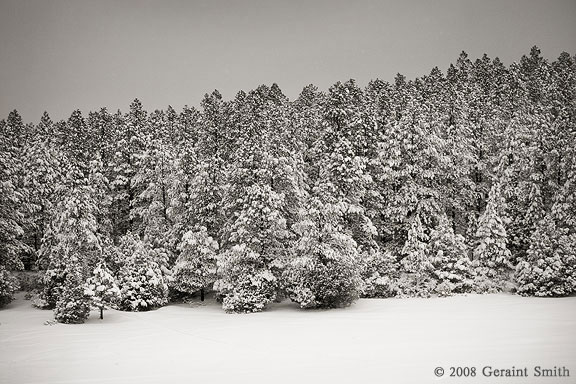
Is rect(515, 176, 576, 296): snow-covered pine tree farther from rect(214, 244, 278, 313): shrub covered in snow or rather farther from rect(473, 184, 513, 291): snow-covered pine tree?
rect(214, 244, 278, 313): shrub covered in snow

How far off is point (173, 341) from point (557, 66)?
73471 millimetres

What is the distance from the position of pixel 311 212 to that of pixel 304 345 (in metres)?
10.6

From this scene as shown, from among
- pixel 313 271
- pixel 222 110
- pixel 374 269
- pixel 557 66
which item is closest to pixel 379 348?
pixel 313 271

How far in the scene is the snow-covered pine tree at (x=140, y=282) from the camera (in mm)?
27438

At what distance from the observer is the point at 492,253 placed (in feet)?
94.4

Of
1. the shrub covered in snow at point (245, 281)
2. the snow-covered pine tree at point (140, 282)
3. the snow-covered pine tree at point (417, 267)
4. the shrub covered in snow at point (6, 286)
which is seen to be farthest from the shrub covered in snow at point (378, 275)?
the shrub covered in snow at point (6, 286)

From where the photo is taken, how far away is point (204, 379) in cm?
1235

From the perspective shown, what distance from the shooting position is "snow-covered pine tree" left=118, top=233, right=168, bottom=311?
27.4m

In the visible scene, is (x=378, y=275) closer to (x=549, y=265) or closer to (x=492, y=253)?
(x=492, y=253)

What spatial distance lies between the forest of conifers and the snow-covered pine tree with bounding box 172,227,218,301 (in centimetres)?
10

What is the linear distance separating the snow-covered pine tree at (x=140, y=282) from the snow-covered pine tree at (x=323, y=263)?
9.23 metres

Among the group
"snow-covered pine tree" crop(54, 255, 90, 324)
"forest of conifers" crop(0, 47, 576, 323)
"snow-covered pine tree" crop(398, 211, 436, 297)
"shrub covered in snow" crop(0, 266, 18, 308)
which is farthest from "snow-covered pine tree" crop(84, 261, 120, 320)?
"snow-covered pine tree" crop(398, 211, 436, 297)

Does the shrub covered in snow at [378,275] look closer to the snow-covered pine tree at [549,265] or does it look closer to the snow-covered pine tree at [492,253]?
the snow-covered pine tree at [492,253]

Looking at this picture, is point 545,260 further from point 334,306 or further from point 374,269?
point 334,306
